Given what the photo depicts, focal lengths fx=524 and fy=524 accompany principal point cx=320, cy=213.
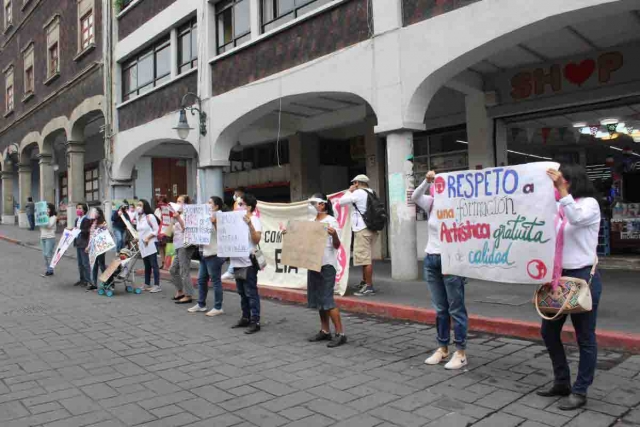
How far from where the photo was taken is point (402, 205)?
364 inches

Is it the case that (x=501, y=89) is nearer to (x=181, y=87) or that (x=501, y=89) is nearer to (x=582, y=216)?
(x=582, y=216)

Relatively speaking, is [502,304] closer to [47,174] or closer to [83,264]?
[83,264]

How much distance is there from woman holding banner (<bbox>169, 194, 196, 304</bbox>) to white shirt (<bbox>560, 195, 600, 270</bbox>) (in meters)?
6.11

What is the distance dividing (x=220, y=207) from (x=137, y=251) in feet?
10.0

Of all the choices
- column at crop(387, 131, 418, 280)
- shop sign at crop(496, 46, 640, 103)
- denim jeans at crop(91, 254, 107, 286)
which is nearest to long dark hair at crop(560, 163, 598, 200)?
column at crop(387, 131, 418, 280)

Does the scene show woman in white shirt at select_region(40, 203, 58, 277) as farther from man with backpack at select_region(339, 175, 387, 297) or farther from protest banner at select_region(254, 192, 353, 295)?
man with backpack at select_region(339, 175, 387, 297)

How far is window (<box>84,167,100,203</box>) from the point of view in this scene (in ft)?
82.4

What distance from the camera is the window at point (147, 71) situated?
1675 centimetres

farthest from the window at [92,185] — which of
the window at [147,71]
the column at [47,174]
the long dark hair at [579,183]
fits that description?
the long dark hair at [579,183]

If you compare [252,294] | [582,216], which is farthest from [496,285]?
[582,216]

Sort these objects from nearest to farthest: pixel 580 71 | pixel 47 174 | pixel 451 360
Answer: pixel 451 360 → pixel 580 71 → pixel 47 174

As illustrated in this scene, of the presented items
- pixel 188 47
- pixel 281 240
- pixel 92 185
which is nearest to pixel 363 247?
pixel 281 240

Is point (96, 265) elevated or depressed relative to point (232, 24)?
depressed

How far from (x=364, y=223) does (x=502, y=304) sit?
Answer: 2.51 metres
